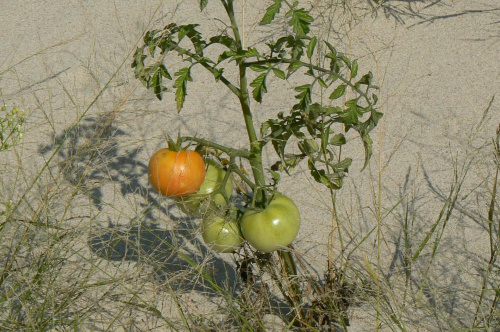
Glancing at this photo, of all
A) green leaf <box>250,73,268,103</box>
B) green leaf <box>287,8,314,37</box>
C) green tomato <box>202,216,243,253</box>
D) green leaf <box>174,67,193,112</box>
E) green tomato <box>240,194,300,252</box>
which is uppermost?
green leaf <box>287,8,314,37</box>

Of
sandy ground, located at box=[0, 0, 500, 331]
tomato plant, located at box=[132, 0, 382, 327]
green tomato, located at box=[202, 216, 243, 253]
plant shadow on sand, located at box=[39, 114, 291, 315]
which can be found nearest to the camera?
tomato plant, located at box=[132, 0, 382, 327]

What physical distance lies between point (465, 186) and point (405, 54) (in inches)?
28.6

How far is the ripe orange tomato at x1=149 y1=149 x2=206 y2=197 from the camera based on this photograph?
1.33 meters

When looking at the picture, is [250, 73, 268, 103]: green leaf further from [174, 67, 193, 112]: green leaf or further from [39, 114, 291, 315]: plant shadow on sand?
[39, 114, 291, 315]: plant shadow on sand

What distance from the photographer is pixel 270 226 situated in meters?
1.40

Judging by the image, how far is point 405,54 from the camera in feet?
8.89

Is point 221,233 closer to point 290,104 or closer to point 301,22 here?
point 301,22

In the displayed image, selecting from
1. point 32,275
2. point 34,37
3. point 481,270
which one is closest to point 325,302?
point 481,270

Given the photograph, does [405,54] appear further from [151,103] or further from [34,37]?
[34,37]

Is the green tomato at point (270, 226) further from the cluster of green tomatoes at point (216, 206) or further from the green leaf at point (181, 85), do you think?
the green leaf at point (181, 85)

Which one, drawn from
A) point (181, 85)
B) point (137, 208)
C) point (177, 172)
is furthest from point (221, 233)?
point (137, 208)

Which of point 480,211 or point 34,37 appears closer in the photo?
point 480,211

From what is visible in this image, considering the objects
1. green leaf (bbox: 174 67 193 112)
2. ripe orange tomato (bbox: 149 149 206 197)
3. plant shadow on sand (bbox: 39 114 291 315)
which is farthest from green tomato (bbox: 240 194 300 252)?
plant shadow on sand (bbox: 39 114 291 315)

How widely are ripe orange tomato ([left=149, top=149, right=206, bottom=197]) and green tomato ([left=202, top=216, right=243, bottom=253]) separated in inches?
4.3
